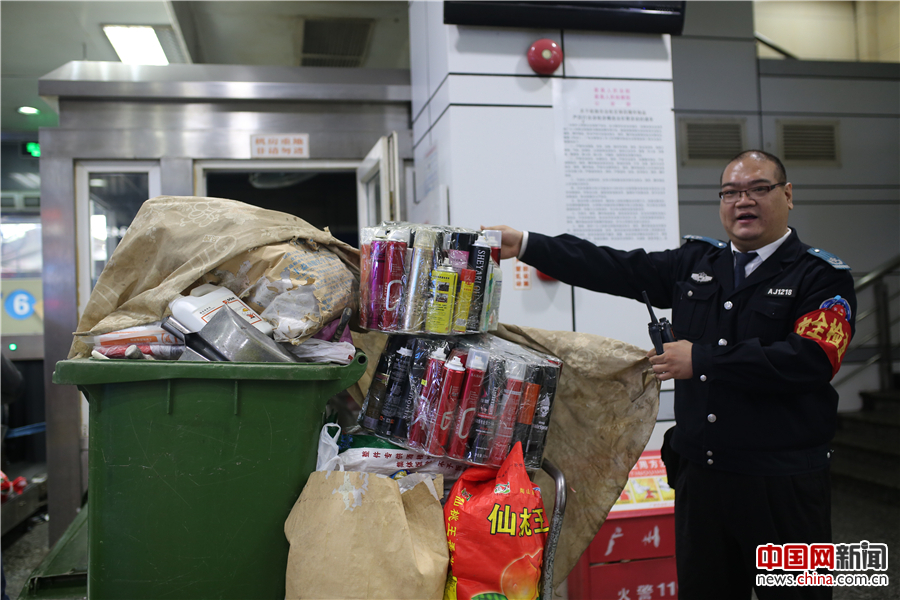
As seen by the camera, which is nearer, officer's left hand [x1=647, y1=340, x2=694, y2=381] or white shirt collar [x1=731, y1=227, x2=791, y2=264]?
officer's left hand [x1=647, y1=340, x2=694, y2=381]

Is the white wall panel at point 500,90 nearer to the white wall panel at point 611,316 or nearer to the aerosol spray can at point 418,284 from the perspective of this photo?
the white wall panel at point 611,316

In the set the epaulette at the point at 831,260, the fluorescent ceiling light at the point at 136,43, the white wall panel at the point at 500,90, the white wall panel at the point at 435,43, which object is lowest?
the epaulette at the point at 831,260

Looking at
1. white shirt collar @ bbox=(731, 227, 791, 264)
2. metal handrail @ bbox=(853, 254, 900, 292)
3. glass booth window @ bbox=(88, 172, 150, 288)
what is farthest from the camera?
metal handrail @ bbox=(853, 254, 900, 292)

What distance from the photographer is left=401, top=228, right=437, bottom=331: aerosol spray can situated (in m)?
1.47

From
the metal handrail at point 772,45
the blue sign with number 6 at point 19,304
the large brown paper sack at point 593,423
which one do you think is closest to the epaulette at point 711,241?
the large brown paper sack at point 593,423

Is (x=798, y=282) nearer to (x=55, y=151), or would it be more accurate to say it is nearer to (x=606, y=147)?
(x=606, y=147)

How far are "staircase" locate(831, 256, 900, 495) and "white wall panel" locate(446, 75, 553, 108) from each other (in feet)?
11.8

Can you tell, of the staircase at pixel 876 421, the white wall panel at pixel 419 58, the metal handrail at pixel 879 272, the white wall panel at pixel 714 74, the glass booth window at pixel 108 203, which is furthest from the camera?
the metal handrail at pixel 879 272

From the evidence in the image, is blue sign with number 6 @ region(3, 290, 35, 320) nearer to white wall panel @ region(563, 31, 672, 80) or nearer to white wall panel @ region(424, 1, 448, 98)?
white wall panel @ region(424, 1, 448, 98)

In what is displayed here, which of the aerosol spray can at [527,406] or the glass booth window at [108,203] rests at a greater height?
the glass booth window at [108,203]

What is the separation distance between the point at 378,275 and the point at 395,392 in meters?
0.30

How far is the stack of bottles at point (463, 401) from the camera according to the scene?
55.9 inches

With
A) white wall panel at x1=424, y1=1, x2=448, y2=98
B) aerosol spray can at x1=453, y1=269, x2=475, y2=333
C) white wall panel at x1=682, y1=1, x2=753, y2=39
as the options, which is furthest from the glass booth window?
white wall panel at x1=682, y1=1, x2=753, y2=39

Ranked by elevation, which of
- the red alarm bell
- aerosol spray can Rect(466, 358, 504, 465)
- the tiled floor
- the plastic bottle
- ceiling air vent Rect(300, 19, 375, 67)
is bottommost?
the tiled floor
